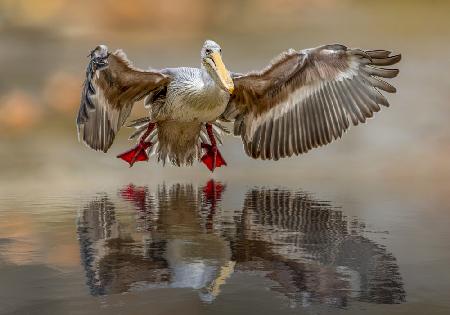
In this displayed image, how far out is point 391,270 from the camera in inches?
301

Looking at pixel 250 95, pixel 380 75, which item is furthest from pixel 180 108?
pixel 380 75

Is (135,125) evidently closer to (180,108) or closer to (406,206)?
(180,108)

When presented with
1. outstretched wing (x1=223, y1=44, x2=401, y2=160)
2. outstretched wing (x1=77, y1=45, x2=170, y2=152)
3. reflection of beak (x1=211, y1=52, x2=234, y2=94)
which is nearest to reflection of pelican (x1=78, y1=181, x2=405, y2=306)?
outstretched wing (x1=77, y1=45, x2=170, y2=152)

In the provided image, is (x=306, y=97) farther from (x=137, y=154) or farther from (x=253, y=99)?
(x=137, y=154)

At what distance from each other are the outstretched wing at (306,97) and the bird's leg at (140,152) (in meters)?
1.68

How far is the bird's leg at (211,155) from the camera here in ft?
49.7

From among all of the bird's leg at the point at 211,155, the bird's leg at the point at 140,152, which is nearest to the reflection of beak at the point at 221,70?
the bird's leg at the point at 140,152

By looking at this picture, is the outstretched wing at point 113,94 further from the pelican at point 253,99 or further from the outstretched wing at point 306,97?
the outstretched wing at point 306,97

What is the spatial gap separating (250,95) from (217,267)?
22.8ft

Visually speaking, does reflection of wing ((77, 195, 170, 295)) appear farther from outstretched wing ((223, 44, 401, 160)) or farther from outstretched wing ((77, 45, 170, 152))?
outstretched wing ((223, 44, 401, 160))

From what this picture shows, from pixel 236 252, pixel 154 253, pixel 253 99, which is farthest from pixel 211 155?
pixel 154 253

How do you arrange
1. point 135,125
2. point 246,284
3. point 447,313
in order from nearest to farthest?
point 447,313, point 246,284, point 135,125

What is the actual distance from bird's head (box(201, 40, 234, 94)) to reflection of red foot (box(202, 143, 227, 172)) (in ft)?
10.4

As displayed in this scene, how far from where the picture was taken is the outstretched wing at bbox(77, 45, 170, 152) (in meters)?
12.0
